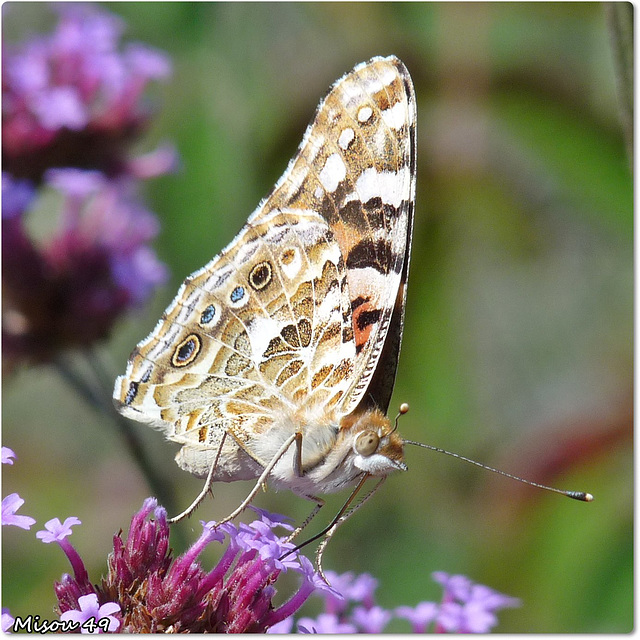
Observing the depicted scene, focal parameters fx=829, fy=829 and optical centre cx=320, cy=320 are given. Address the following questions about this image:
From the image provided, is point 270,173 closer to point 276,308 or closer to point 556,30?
point 276,308

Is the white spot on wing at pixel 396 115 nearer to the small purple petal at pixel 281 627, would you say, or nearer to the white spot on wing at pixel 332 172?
the white spot on wing at pixel 332 172

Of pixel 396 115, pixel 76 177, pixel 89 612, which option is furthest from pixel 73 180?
pixel 89 612

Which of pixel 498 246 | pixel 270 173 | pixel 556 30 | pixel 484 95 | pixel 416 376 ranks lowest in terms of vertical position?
pixel 416 376

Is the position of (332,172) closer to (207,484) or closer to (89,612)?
(207,484)

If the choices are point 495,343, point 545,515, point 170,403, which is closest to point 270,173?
point 170,403

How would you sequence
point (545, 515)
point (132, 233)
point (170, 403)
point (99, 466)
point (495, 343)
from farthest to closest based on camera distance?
point (495, 343)
point (99, 466)
point (132, 233)
point (545, 515)
point (170, 403)

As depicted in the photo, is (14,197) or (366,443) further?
(14,197)

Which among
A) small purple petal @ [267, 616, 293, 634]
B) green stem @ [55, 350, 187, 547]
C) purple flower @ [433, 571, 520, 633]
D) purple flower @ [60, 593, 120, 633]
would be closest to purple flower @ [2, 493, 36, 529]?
purple flower @ [60, 593, 120, 633]

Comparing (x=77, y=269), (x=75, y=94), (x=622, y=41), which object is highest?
(x=75, y=94)

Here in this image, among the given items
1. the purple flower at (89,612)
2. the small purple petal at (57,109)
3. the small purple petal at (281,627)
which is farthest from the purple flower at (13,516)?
the small purple petal at (57,109)
